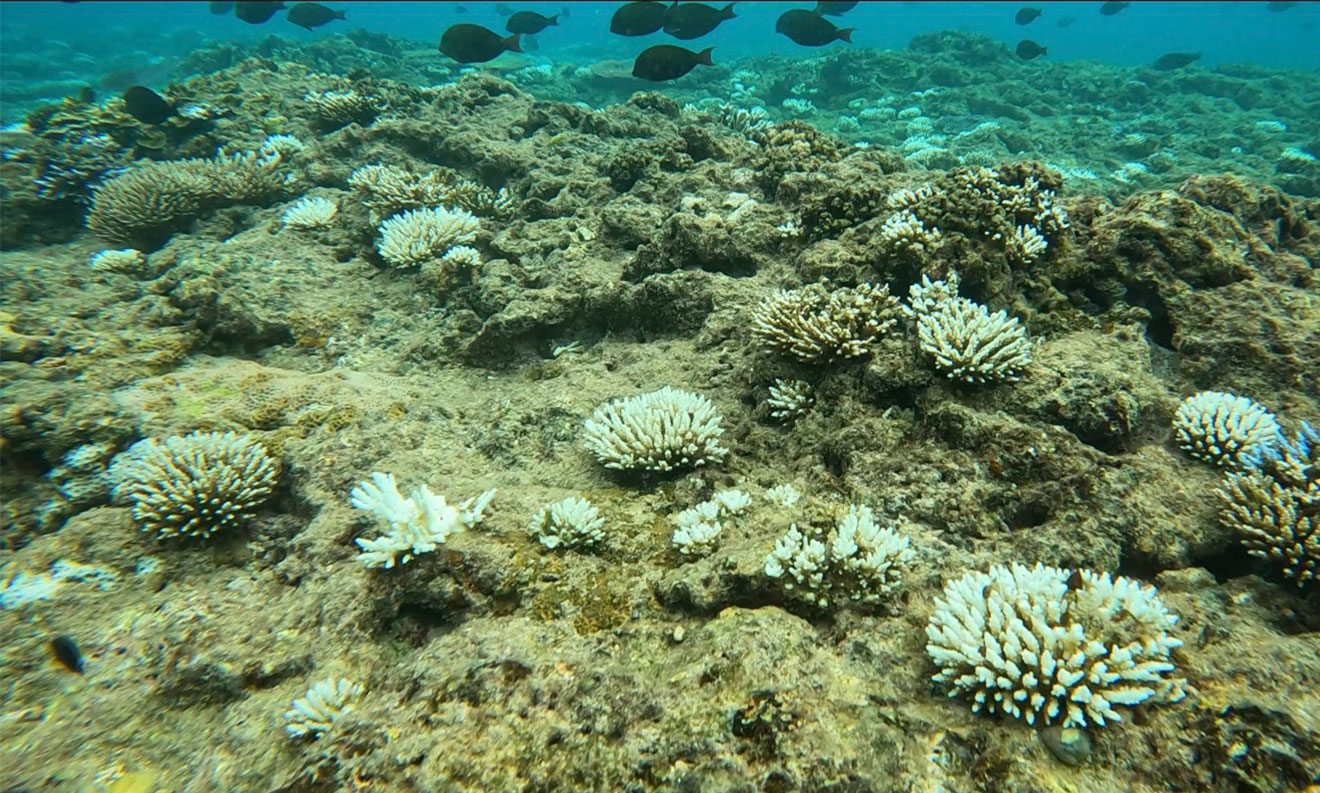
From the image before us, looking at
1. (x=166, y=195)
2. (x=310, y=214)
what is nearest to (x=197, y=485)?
(x=310, y=214)

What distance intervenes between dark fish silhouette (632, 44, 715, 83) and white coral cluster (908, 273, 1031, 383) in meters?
6.40

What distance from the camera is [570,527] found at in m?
3.51

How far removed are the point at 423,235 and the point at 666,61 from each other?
4.74 m

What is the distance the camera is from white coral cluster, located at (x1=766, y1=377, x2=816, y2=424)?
4.20m

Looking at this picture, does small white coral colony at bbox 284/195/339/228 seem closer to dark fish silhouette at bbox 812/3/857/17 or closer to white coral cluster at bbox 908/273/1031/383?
white coral cluster at bbox 908/273/1031/383

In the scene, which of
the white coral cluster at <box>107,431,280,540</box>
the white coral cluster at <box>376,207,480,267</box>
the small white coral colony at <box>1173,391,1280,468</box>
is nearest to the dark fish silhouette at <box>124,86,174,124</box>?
the white coral cluster at <box>376,207,480,267</box>

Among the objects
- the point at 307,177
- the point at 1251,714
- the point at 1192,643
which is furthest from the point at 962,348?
the point at 307,177

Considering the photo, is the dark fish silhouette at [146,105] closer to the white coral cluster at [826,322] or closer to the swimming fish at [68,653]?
the swimming fish at [68,653]

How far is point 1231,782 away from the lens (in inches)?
86.7

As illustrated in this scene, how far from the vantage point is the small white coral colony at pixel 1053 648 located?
2336mm

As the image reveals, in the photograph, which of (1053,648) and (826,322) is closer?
(1053,648)

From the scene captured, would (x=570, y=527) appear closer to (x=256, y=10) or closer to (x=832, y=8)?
(x=256, y=10)

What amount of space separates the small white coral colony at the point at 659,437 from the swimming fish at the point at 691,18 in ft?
26.2

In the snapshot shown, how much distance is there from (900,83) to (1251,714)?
27.5m
